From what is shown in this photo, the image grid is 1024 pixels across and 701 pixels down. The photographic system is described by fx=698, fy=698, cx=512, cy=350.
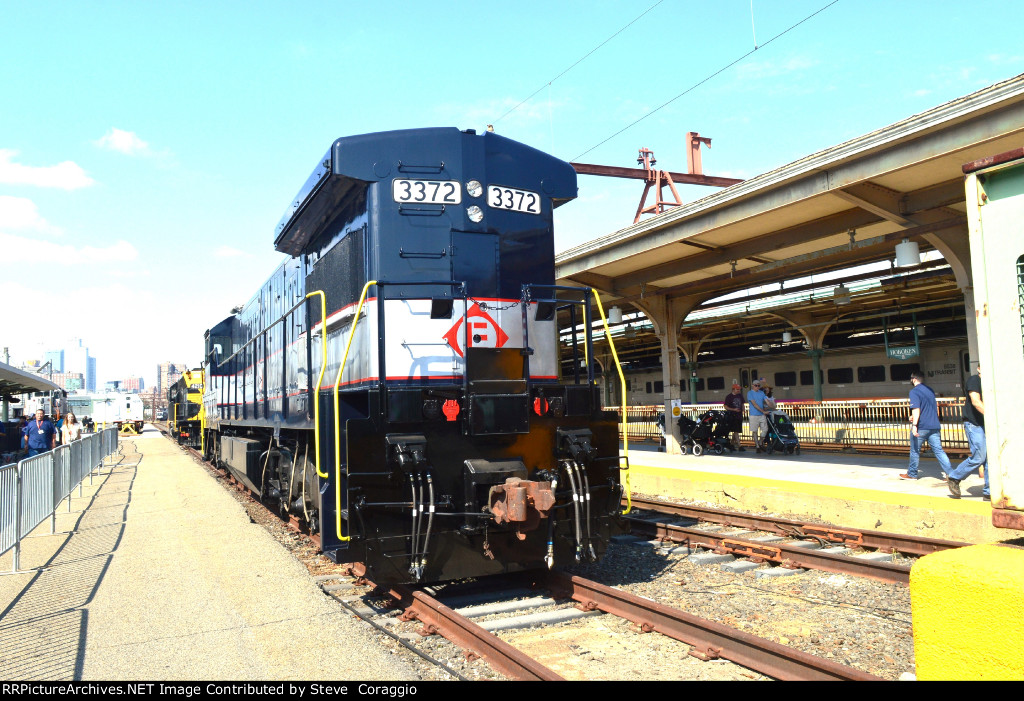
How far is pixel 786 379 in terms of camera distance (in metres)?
28.0

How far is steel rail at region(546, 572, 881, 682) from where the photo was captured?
143 inches

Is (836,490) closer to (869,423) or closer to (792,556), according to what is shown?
(792,556)

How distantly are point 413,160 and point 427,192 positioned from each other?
29 centimetres

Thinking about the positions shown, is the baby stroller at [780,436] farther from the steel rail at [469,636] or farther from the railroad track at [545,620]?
the steel rail at [469,636]

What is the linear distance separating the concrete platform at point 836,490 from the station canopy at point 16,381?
1647 cm

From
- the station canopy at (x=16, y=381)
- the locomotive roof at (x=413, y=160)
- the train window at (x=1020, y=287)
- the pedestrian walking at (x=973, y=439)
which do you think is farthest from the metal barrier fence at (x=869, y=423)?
the station canopy at (x=16, y=381)

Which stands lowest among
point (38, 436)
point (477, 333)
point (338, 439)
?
point (38, 436)

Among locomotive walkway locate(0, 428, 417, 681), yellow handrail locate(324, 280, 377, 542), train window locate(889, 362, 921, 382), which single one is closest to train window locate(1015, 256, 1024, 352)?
locomotive walkway locate(0, 428, 417, 681)

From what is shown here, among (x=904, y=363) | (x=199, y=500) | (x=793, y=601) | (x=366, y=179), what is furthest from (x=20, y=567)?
(x=904, y=363)

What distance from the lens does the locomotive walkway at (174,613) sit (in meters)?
4.21

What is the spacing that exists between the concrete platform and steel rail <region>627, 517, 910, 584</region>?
1.51 m

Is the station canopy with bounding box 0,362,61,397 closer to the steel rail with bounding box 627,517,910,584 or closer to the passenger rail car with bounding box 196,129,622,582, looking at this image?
the passenger rail car with bounding box 196,129,622,582

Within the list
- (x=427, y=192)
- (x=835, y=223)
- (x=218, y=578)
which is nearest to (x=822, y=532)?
(x=427, y=192)
